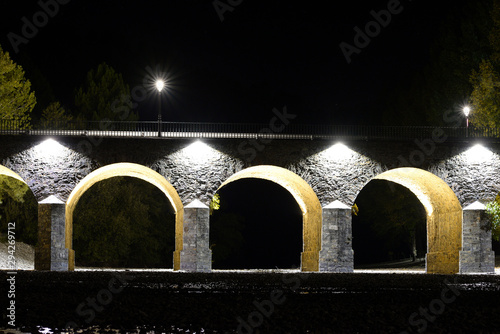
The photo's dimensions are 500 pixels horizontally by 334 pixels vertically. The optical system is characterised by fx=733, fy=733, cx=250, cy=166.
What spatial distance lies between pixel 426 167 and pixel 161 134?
1356 cm

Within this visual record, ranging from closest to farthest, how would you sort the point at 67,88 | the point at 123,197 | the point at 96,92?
the point at 123,197 → the point at 96,92 → the point at 67,88

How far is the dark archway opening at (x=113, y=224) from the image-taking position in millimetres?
49719

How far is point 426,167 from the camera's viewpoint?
123ft

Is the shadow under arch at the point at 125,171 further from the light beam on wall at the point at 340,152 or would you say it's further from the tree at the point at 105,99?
the tree at the point at 105,99

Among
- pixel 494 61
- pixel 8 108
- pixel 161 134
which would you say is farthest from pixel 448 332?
pixel 8 108

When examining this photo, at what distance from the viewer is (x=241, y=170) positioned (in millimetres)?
36625

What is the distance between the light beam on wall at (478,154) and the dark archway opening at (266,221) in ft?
133

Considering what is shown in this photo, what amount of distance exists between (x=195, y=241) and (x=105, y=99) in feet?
80.0

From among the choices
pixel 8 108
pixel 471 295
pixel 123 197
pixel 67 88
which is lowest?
pixel 471 295

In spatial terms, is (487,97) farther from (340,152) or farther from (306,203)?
(306,203)

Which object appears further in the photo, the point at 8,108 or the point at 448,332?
the point at 8,108

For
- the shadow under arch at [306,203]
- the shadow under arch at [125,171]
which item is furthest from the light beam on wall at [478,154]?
the shadow under arch at [125,171]

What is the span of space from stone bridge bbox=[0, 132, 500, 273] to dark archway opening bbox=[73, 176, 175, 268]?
11175mm

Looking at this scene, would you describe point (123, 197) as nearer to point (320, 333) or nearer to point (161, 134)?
point (161, 134)
